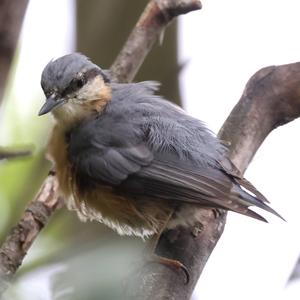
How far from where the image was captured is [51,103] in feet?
9.55

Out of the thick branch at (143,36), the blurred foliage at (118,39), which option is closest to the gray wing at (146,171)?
the thick branch at (143,36)

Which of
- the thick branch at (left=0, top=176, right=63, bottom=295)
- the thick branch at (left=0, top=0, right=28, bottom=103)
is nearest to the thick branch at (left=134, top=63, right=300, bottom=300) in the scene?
the thick branch at (left=0, top=176, right=63, bottom=295)

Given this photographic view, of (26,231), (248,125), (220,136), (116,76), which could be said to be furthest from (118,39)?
(26,231)

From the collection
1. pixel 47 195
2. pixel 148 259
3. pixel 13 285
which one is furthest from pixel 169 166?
pixel 13 285

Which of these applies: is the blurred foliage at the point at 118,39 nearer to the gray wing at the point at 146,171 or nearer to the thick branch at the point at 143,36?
the thick branch at the point at 143,36

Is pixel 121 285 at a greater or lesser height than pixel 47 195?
greater

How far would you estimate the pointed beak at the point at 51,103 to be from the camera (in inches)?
113

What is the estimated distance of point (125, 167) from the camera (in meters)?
2.91

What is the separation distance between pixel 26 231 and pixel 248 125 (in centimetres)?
95

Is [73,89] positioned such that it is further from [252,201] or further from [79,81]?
[252,201]

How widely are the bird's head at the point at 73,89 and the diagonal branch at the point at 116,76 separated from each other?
255 millimetres

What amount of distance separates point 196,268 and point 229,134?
0.64 meters

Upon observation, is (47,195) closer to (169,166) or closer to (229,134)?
(169,166)

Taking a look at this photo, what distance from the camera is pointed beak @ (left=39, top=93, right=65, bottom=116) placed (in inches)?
113
